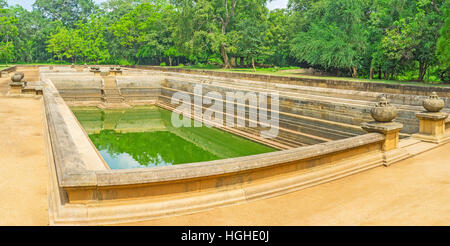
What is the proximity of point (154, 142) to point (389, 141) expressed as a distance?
38.6ft

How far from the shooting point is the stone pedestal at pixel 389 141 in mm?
8034

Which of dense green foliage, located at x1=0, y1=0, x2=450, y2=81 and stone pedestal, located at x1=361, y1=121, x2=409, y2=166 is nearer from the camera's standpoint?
stone pedestal, located at x1=361, y1=121, x2=409, y2=166

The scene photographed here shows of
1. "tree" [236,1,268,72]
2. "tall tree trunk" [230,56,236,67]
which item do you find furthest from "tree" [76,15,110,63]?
"tree" [236,1,268,72]

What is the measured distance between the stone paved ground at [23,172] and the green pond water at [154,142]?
332 centimetres

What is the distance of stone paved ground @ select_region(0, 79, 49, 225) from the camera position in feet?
17.0

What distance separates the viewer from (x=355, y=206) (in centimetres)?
564

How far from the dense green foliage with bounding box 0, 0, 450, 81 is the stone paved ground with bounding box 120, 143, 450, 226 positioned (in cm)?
1519

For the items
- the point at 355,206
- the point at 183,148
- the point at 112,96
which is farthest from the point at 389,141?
Result: the point at 112,96

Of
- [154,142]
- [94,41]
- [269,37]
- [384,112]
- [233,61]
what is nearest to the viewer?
[384,112]

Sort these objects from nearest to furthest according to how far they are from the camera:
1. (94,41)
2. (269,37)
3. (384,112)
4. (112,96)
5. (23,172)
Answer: (23,172) < (384,112) < (112,96) < (269,37) < (94,41)

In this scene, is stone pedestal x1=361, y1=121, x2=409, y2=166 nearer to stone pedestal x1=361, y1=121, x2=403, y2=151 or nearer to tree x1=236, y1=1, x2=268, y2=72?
stone pedestal x1=361, y1=121, x2=403, y2=151

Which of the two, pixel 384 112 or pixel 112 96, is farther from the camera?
pixel 112 96

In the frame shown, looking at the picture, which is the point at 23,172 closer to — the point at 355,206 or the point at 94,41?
the point at 355,206

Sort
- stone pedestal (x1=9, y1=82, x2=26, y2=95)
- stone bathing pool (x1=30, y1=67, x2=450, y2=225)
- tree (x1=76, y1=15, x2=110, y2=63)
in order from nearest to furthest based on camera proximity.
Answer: stone bathing pool (x1=30, y1=67, x2=450, y2=225), stone pedestal (x1=9, y1=82, x2=26, y2=95), tree (x1=76, y1=15, x2=110, y2=63)
